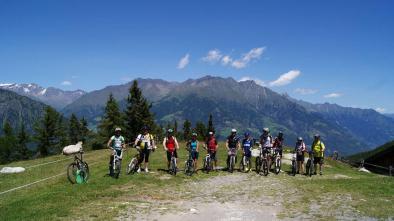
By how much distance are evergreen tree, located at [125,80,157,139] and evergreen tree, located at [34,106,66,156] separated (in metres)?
23.2

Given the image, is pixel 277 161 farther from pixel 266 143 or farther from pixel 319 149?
pixel 319 149

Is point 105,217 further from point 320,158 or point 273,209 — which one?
point 320,158

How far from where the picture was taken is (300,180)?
27.5m

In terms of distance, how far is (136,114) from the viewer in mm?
72188

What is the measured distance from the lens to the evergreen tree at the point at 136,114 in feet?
238

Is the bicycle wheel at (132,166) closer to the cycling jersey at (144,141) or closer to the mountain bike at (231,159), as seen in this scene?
the cycling jersey at (144,141)

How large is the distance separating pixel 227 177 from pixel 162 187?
642 cm

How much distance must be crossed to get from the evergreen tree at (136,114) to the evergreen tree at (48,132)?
2319cm

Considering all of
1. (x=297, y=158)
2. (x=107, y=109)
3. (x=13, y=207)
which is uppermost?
(x=107, y=109)

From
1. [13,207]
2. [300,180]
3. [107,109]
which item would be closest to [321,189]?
[300,180]

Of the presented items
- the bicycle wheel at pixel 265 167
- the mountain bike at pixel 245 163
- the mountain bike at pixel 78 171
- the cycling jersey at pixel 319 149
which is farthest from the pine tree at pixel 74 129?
the mountain bike at pixel 78 171

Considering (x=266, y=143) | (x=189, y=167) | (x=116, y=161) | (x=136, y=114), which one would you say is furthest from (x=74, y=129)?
(x=116, y=161)

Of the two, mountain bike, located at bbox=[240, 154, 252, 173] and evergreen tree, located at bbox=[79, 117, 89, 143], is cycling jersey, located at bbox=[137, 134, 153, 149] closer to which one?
mountain bike, located at bbox=[240, 154, 252, 173]

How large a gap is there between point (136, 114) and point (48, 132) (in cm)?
2792
